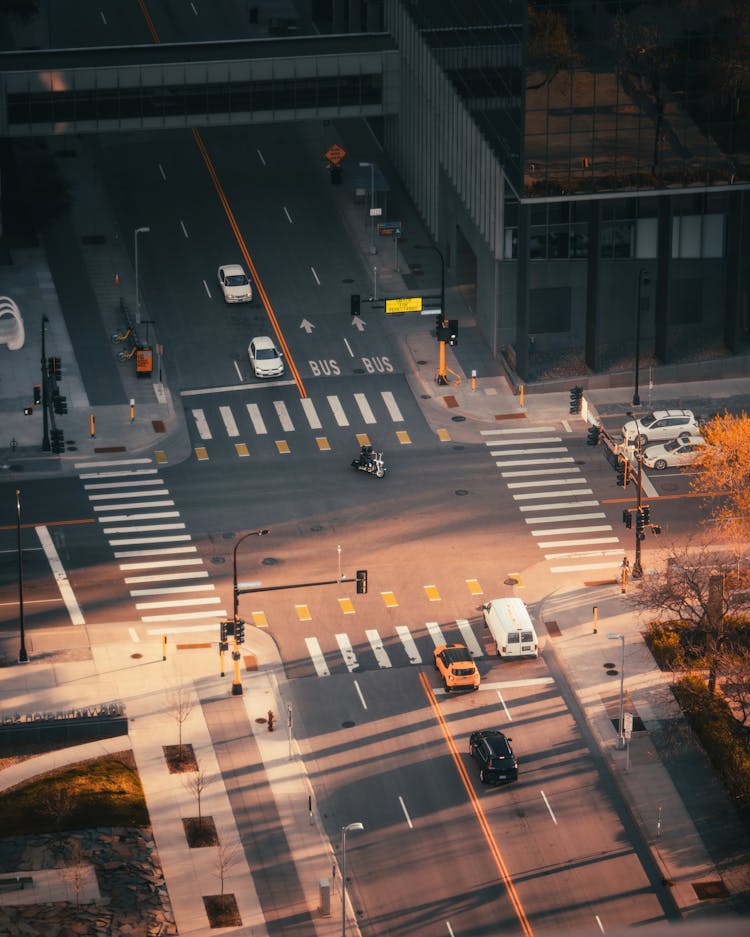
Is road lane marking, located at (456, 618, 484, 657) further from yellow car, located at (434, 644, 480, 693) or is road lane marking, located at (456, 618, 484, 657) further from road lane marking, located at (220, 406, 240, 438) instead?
road lane marking, located at (220, 406, 240, 438)

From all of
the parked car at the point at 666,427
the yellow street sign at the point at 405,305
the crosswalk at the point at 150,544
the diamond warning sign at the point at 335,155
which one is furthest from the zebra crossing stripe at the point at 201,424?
the diamond warning sign at the point at 335,155

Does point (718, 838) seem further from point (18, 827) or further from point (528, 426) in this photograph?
point (528, 426)

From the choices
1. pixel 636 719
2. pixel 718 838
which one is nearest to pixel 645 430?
pixel 636 719

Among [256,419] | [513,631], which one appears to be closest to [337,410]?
[256,419]

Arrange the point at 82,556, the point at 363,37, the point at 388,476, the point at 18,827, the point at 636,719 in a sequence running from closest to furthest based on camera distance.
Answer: the point at 18,827
the point at 636,719
the point at 82,556
the point at 388,476
the point at 363,37

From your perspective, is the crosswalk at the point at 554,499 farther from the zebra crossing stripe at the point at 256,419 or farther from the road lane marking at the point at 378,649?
the zebra crossing stripe at the point at 256,419

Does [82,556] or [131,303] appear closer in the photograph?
[82,556]
